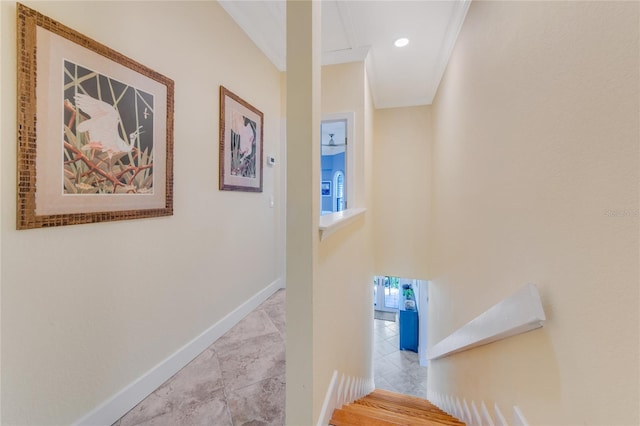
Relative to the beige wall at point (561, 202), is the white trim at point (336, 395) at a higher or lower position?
lower

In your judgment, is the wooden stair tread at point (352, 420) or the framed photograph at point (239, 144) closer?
the wooden stair tread at point (352, 420)

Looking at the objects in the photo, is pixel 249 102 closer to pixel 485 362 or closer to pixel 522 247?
pixel 522 247

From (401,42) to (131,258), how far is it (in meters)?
2.71

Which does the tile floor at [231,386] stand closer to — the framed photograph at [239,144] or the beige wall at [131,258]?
the beige wall at [131,258]

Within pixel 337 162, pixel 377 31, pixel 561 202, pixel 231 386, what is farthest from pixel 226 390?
pixel 337 162

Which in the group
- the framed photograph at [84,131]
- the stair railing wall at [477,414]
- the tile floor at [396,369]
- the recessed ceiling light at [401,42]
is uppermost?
the recessed ceiling light at [401,42]

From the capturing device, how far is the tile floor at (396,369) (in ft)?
14.3

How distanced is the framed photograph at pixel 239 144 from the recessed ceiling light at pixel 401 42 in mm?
1461

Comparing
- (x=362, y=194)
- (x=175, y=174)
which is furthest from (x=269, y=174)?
(x=175, y=174)

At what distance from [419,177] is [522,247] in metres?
2.91

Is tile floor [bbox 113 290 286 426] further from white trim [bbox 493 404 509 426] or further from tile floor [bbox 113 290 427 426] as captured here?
white trim [bbox 493 404 509 426]

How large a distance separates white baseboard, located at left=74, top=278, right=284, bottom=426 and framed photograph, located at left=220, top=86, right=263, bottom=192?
114 centimetres

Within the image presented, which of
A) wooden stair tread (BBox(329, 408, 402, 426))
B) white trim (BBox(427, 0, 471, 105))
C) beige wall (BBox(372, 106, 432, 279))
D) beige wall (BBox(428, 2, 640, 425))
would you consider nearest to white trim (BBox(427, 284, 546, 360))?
beige wall (BBox(428, 2, 640, 425))

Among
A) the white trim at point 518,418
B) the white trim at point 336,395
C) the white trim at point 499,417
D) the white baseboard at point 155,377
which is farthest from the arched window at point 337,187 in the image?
the white trim at point 518,418
